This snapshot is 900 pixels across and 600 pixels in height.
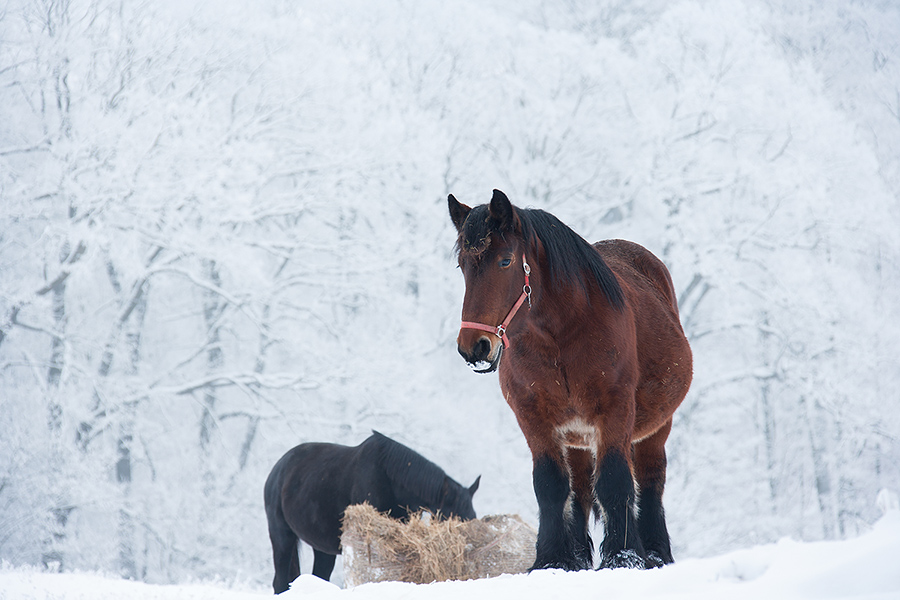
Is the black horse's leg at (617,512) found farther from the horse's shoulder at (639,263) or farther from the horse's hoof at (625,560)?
the horse's shoulder at (639,263)

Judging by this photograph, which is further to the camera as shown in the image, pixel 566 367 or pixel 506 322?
pixel 566 367

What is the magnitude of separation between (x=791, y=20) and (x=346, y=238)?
Result: 13215 millimetres

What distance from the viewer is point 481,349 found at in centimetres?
284

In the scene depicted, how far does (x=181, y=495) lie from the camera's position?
14.0 meters

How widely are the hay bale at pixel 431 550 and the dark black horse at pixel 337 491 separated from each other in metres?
1.33

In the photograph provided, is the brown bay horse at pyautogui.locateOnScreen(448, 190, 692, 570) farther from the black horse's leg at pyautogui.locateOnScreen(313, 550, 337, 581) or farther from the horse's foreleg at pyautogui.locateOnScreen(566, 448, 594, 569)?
the black horse's leg at pyautogui.locateOnScreen(313, 550, 337, 581)

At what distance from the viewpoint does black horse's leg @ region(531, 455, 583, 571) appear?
10.3 ft

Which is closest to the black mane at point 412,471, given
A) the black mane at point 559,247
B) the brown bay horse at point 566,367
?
the brown bay horse at point 566,367

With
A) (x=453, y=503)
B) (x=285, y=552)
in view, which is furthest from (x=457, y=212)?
(x=285, y=552)

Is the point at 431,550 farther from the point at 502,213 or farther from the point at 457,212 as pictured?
the point at 502,213

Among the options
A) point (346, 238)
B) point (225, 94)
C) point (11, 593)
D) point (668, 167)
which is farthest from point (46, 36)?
point (11, 593)

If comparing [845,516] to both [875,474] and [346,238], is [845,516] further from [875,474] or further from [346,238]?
[346,238]

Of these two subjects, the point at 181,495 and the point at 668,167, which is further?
the point at 668,167

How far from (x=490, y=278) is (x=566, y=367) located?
523 millimetres
